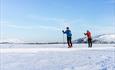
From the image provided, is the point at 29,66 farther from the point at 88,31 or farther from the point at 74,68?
the point at 88,31

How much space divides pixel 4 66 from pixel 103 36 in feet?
518

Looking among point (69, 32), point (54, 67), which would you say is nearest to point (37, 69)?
point (54, 67)

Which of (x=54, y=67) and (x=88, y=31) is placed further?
(x=88, y=31)

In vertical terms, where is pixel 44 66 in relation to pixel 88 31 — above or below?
below

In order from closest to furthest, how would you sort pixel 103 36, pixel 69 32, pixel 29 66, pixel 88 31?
pixel 29 66 → pixel 69 32 → pixel 88 31 → pixel 103 36

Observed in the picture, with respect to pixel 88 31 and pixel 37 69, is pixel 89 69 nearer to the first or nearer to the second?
pixel 37 69

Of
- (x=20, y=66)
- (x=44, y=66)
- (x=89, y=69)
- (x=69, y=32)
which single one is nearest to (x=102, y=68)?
(x=89, y=69)

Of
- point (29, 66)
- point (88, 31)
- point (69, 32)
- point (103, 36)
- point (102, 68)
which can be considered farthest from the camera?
point (103, 36)

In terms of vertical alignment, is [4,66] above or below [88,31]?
below

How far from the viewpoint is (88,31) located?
27.4 meters

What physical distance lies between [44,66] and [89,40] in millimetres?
18031

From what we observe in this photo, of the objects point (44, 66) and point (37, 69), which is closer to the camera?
point (37, 69)

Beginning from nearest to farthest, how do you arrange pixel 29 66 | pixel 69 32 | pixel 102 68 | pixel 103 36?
1. pixel 102 68
2. pixel 29 66
3. pixel 69 32
4. pixel 103 36

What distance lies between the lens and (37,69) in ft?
28.7
